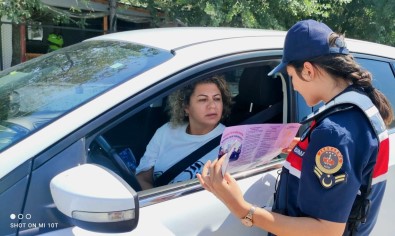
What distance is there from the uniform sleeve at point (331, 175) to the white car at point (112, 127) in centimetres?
43

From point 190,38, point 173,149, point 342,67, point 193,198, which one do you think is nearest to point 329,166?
point 342,67

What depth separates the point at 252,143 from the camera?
1.68m

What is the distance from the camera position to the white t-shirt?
2.21 metres

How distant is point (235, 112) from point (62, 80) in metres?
1.17

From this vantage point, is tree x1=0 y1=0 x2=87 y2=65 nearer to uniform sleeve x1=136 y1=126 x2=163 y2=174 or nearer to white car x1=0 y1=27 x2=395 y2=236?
white car x1=0 y1=27 x2=395 y2=236

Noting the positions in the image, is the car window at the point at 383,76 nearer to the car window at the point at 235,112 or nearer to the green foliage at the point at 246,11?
the car window at the point at 235,112

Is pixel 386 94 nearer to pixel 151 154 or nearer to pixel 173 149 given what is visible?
Result: pixel 173 149

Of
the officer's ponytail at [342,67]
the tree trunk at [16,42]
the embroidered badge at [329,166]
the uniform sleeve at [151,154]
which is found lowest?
the tree trunk at [16,42]

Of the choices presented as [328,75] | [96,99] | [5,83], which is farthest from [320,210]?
[5,83]

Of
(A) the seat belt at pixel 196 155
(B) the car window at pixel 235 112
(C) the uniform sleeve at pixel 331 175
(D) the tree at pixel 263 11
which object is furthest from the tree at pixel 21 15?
Result: (C) the uniform sleeve at pixel 331 175

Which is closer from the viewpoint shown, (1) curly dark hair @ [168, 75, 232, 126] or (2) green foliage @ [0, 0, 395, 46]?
(1) curly dark hair @ [168, 75, 232, 126]

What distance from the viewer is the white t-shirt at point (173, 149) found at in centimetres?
221

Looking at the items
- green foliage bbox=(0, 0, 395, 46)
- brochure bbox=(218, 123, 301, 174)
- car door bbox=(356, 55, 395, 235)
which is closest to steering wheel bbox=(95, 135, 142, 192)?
brochure bbox=(218, 123, 301, 174)

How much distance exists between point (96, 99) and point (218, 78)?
981 mm
